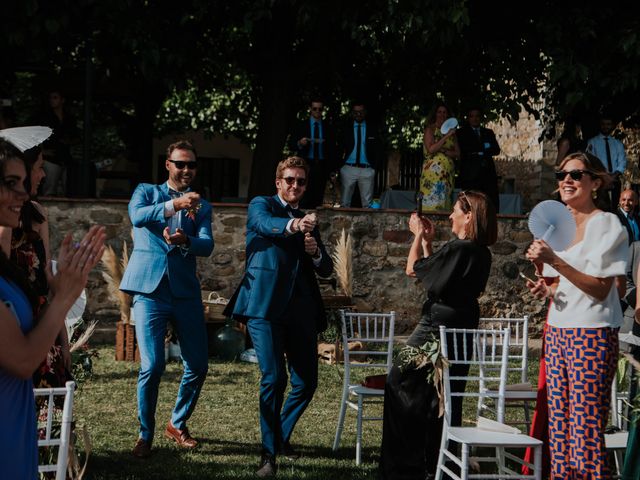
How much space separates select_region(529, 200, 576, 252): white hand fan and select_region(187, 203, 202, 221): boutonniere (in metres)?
2.32

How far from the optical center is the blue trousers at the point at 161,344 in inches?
238

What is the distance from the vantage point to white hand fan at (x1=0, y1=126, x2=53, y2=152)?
12.6 ft

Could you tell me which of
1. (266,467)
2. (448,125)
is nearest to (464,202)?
(266,467)

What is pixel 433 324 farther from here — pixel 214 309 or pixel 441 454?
pixel 214 309

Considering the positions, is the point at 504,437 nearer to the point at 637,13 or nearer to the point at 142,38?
the point at 142,38

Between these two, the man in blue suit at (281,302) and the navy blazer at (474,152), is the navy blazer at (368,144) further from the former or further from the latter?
the man in blue suit at (281,302)

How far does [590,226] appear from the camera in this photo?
4.51 meters

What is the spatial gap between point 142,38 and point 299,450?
605cm

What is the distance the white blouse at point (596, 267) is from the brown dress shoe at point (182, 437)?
2934mm

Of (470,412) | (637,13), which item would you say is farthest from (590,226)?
(637,13)

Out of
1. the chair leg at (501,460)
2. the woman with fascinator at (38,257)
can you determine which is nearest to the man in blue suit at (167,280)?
the woman with fascinator at (38,257)

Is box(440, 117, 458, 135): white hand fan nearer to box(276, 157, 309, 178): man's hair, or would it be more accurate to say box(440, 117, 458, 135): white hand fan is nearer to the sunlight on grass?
the sunlight on grass

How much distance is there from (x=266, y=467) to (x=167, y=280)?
52.9 inches

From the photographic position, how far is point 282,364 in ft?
19.7
